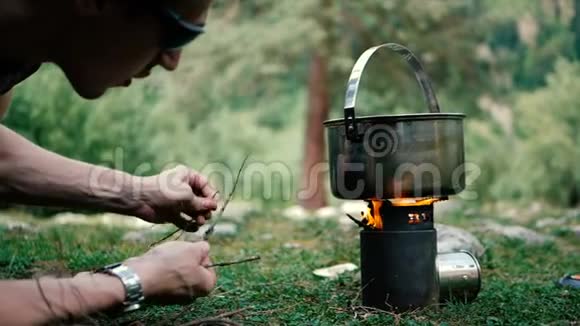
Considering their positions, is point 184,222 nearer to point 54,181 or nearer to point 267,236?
point 54,181

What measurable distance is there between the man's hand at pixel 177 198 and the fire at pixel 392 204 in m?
0.64

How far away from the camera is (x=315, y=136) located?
11141 millimetres

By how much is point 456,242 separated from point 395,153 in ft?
5.19

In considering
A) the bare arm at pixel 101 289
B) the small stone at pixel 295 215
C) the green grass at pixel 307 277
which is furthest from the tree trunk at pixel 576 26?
the bare arm at pixel 101 289

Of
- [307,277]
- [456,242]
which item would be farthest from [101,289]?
[456,242]

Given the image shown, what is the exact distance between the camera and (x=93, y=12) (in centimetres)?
209

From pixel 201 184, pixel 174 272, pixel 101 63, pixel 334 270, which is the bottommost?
pixel 334 270

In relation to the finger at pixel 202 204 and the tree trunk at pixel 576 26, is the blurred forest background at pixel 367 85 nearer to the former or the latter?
the tree trunk at pixel 576 26

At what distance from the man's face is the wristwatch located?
0.54 m

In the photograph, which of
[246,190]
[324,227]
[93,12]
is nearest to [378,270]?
[93,12]

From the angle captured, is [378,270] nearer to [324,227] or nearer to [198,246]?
[198,246]

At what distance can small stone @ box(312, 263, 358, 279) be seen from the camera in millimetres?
3884

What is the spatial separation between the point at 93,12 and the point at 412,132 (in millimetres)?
1342

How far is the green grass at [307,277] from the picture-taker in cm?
289
